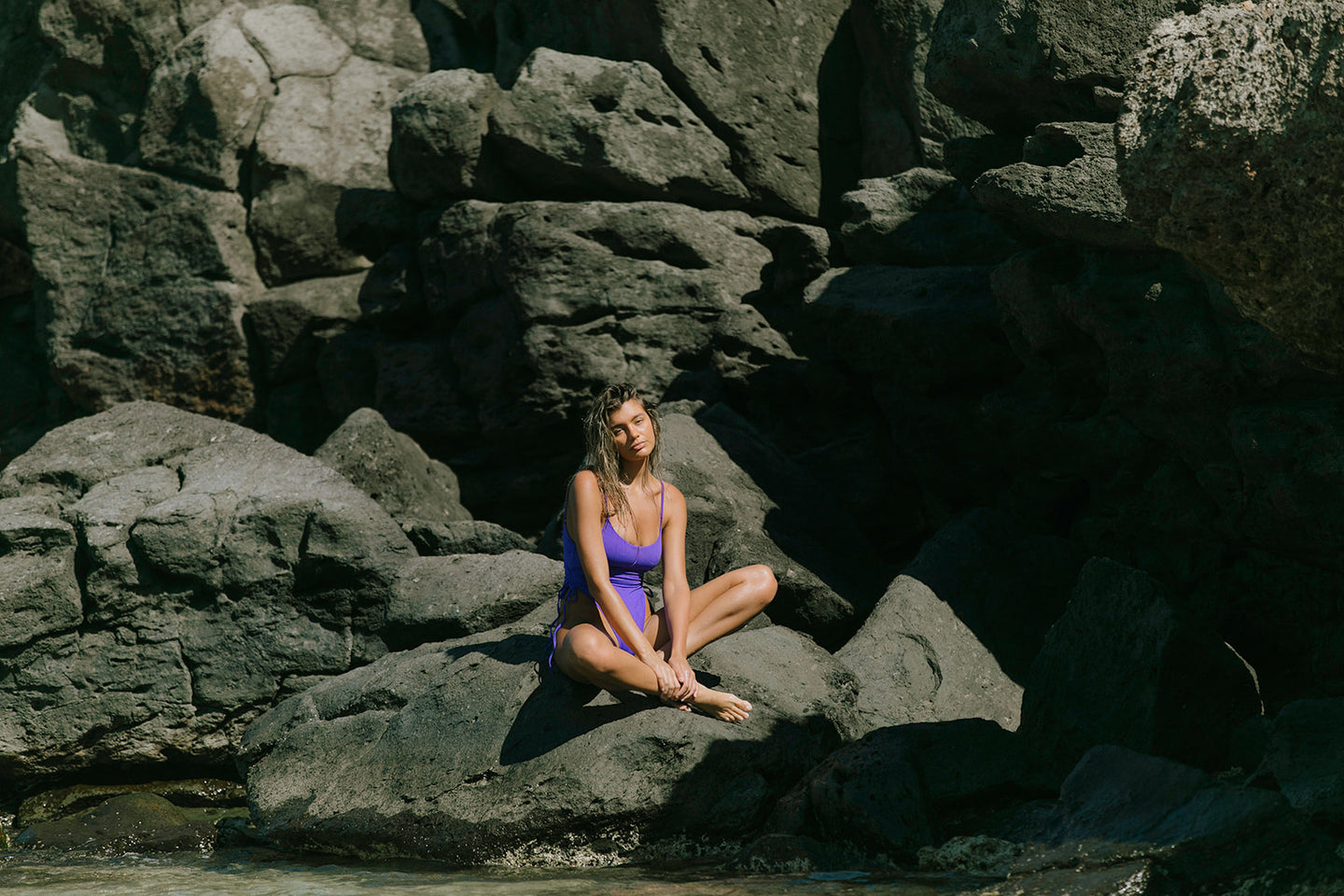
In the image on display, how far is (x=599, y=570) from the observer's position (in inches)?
196

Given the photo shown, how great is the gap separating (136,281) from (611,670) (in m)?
7.98

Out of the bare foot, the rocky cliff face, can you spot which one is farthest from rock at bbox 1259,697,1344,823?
the bare foot

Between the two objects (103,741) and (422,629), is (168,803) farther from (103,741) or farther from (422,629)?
(422,629)

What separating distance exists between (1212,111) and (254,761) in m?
4.94

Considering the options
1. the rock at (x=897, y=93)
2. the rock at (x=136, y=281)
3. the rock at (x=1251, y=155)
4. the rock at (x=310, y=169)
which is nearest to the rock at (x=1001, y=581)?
the rock at (x=1251, y=155)

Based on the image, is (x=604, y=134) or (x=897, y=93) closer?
(x=604, y=134)

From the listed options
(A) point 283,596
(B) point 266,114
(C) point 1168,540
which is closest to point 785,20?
(B) point 266,114

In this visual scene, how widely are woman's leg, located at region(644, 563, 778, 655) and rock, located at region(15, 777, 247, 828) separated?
8.84 feet

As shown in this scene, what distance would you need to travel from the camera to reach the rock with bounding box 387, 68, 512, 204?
995 centimetres

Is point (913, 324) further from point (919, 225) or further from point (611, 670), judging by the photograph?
point (611, 670)

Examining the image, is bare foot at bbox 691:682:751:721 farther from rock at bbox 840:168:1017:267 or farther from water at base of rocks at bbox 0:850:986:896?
rock at bbox 840:168:1017:267

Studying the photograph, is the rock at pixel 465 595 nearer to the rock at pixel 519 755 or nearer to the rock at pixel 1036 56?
the rock at pixel 519 755

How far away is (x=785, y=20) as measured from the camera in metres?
10.3

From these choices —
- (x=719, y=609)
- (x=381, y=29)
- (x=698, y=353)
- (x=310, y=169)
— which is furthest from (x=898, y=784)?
(x=381, y=29)
